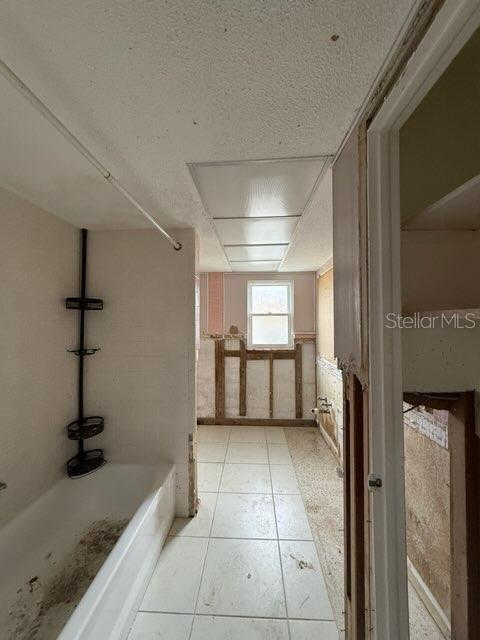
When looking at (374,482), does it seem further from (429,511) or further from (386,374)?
(429,511)

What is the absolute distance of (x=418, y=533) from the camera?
148cm

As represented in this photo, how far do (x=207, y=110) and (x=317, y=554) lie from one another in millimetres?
2508

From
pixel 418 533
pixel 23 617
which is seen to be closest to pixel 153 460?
pixel 23 617

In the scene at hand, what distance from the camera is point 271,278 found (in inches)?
153

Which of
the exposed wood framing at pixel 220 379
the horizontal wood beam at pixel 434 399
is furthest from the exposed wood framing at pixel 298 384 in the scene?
the horizontal wood beam at pixel 434 399

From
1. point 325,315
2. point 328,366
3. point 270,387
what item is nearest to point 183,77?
point 325,315

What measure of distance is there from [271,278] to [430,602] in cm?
331

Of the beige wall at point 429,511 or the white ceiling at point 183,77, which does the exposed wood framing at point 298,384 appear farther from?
the white ceiling at point 183,77

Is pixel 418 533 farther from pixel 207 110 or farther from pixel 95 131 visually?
pixel 95 131

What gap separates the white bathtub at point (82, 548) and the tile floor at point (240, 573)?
144 millimetres

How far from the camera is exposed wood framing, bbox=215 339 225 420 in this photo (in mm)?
3803

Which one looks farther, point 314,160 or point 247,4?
point 314,160

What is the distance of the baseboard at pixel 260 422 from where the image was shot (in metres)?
3.72

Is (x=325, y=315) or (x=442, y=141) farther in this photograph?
(x=325, y=315)
